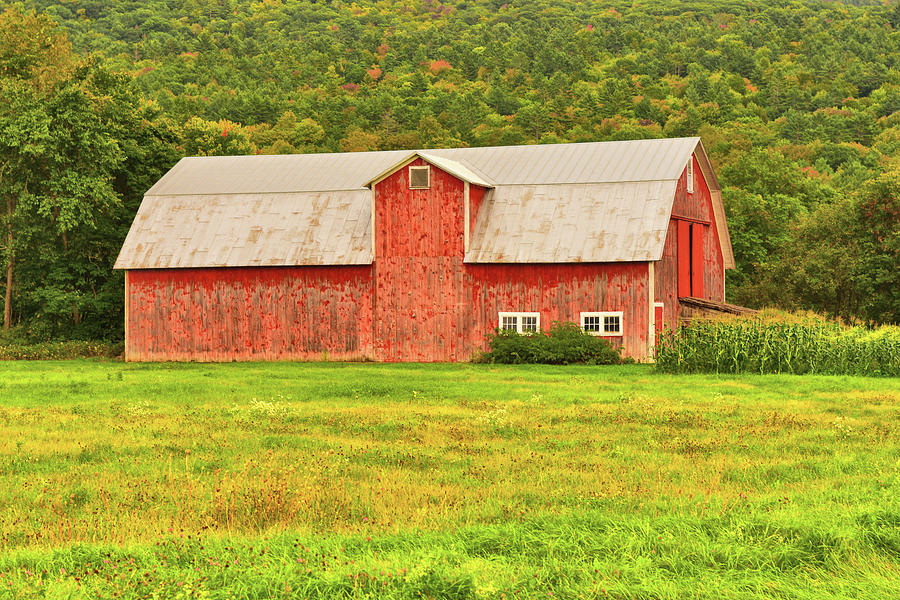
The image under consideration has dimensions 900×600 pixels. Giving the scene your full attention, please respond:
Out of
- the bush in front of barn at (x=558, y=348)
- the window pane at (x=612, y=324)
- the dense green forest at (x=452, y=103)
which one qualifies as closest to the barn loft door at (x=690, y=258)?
the window pane at (x=612, y=324)

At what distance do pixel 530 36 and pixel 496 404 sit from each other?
101m

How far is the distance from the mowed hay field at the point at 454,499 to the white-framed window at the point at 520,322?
15.5 m

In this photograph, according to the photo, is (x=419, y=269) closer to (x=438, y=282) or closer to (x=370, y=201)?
(x=438, y=282)

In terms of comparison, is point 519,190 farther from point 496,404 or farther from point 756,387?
point 496,404

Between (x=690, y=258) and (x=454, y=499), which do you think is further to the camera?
(x=690, y=258)

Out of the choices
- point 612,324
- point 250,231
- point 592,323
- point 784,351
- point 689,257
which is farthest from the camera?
point 250,231

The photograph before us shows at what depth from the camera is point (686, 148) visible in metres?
37.7

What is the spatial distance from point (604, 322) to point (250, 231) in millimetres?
13137

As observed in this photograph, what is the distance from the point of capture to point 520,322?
35062 millimetres

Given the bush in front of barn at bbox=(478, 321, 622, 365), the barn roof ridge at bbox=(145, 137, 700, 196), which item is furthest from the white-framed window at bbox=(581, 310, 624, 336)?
the barn roof ridge at bbox=(145, 137, 700, 196)

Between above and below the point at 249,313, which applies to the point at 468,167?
above

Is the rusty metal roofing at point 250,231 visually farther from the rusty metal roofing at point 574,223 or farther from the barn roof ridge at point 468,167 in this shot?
the rusty metal roofing at point 574,223

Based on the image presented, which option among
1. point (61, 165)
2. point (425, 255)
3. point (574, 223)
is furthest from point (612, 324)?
point (61, 165)

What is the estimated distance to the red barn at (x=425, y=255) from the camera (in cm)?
3456
